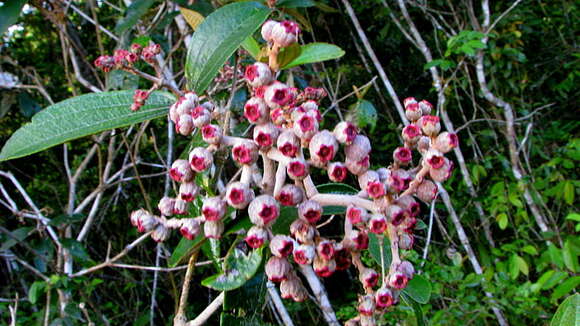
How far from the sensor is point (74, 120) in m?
0.59

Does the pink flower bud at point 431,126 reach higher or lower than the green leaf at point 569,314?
higher

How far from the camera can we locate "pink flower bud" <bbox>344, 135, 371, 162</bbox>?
47 centimetres

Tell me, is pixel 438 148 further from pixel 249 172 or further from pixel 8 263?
pixel 8 263

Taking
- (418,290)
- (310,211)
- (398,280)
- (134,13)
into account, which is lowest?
(418,290)

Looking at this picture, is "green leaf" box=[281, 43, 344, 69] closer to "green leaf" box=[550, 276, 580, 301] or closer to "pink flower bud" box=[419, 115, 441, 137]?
"pink flower bud" box=[419, 115, 441, 137]

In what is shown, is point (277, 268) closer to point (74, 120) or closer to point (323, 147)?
point (323, 147)

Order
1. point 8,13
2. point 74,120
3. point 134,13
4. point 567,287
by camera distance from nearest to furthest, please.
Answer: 1. point 74,120
2. point 8,13
3. point 134,13
4. point 567,287

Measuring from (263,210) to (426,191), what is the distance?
19cm

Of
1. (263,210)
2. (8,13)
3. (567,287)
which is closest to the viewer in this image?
(263,210)

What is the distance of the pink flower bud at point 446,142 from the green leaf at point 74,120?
1.26ft

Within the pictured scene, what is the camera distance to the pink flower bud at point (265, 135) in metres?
0.47

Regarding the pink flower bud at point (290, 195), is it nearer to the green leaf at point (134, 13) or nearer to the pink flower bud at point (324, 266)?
the pink flower bud at point (324, 266)

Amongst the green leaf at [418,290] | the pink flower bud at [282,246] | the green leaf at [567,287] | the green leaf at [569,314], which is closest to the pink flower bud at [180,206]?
the pink flower bud at [282,246]

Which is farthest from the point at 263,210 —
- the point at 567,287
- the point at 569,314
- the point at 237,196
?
the point at 567,287
